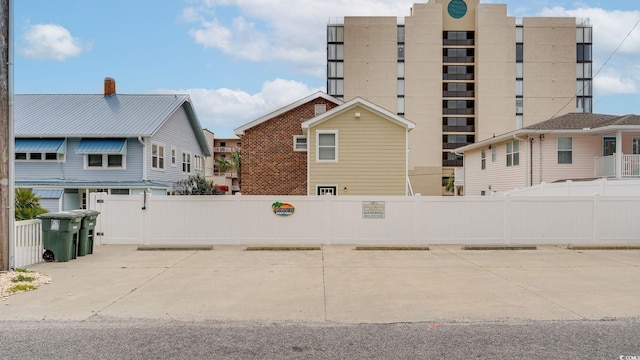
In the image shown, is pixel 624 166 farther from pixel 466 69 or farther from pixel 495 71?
pixel 466 69

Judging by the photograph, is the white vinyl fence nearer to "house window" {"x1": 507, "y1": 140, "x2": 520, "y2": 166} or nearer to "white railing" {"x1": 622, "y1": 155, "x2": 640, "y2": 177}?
"white railing" {"x1": 622, "y1": 155, "x2": 640, "y2": 177}

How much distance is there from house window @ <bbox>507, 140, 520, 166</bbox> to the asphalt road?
21083mm

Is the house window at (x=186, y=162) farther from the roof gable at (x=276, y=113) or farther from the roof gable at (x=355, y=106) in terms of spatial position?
the roof gable at (x=355, y=106)

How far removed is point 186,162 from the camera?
31.3 meters

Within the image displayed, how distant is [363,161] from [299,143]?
4.76 metres

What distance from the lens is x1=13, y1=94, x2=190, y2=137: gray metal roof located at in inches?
955

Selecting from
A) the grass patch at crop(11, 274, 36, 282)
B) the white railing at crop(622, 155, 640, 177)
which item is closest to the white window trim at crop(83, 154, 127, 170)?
the grass patch at crop(11, 274, 36, 282)

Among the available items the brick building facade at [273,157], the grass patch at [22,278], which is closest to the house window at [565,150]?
the brick building facade at [273,157]

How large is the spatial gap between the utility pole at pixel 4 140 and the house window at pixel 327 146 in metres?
12.8

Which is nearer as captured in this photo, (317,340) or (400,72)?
(317,340)

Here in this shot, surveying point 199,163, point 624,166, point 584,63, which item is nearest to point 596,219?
point 624,166

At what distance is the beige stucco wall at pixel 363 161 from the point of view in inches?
794

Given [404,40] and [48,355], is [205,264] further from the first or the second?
[404,40]

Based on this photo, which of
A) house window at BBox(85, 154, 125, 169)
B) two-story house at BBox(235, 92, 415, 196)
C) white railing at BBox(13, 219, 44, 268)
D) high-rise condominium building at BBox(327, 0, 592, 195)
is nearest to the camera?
white railing at BBox(13, 219, 44, 268)
